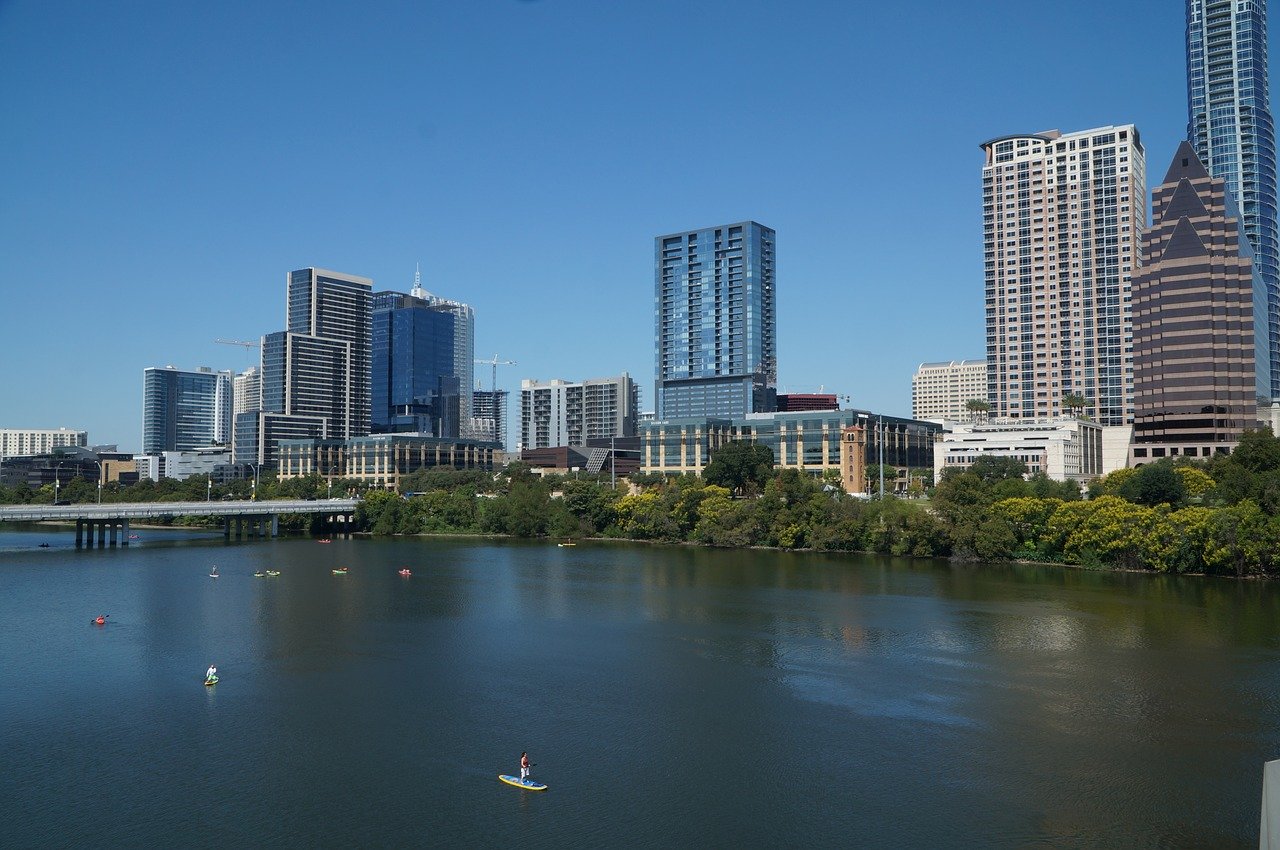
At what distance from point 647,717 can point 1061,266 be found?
153 m

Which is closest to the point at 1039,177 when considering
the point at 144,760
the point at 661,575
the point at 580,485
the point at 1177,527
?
the point at 580,485

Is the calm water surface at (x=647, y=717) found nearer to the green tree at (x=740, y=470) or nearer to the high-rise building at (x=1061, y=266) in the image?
the green tree at (x=740, y=470)

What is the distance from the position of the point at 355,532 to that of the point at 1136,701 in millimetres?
103407

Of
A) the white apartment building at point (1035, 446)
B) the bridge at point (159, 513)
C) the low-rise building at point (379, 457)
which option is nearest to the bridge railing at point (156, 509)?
the bridge at point (159, 513)

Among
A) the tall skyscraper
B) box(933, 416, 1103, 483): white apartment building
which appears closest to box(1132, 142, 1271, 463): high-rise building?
box(933, 416, 1103, 483): white apartment building

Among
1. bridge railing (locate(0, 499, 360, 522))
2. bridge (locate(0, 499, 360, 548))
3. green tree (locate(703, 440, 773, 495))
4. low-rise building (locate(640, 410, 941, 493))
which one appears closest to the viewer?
bridge railing (locate(0, 499, 360, 522))

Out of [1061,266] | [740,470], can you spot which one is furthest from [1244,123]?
[740,470]

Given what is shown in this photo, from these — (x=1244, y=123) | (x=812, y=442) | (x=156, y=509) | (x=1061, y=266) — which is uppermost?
(x=1244, y=123)

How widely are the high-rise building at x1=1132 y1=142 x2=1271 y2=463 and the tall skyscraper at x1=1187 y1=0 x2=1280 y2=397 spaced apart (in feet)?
250

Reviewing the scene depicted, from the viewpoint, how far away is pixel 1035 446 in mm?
132750

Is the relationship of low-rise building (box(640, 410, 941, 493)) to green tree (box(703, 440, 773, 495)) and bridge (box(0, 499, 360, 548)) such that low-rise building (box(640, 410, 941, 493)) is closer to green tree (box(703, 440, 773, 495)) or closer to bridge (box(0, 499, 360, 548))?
green tree (box(703, 440, 773, 495))

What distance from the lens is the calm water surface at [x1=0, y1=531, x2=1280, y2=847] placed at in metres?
26.5

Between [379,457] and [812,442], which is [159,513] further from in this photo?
[812,442]

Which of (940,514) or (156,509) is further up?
(940,514)
